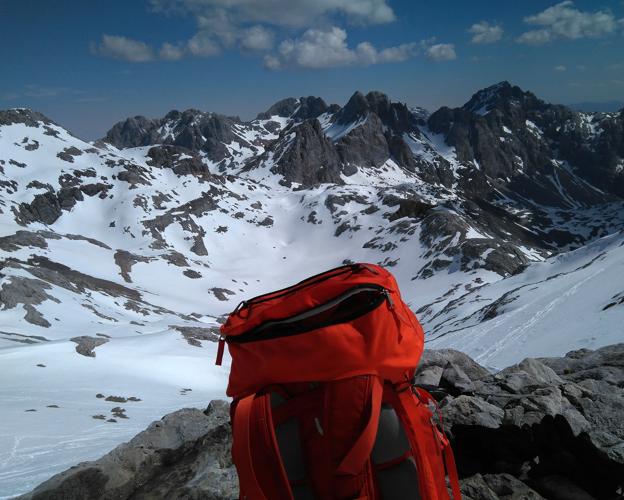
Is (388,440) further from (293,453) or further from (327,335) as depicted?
(327,335)

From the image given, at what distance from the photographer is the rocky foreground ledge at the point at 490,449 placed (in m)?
4.60

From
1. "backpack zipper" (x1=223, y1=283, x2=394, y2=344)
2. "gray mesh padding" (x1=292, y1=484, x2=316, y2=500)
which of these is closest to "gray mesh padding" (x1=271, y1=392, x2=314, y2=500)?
"gray mesh padding" (x1=292, y1=484, x2=316, y2=500)

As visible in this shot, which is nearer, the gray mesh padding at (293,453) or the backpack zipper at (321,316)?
the gray mesh padding at (293,453)

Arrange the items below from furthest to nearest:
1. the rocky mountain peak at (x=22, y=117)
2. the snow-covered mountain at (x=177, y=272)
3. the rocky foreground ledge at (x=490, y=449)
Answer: the rocky mountain peak at (x=22, y=117)
the snow-covered mountain at (x=177, y=272)
the rocky foreground ledge at (x=490, y=449)

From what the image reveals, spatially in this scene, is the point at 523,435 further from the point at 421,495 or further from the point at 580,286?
the point at 580,286

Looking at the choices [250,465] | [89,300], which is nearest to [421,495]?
[250,465]

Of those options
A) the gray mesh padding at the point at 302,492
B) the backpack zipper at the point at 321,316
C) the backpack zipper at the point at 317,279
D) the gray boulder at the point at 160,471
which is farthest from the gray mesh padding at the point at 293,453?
the gray boulder at the point at 160,471

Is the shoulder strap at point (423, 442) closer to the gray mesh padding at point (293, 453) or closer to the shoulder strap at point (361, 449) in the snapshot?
the shoulder strap at point (361, 449)

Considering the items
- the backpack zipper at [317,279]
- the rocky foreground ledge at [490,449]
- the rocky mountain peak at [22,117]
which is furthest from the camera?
the rocky mountain peak at [22,117]

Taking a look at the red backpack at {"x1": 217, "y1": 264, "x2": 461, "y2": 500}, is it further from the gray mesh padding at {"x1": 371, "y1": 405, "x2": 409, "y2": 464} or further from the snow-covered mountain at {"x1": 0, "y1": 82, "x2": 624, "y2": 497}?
the snow-covered mountain at {"x1": 0, "y1": 82, "x2": 624, "y2": 497}

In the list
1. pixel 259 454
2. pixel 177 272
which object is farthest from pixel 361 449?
pixel 177 272

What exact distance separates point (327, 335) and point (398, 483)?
4.19 feet

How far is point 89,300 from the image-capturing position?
6091cm

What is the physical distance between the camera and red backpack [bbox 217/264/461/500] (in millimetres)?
3260
